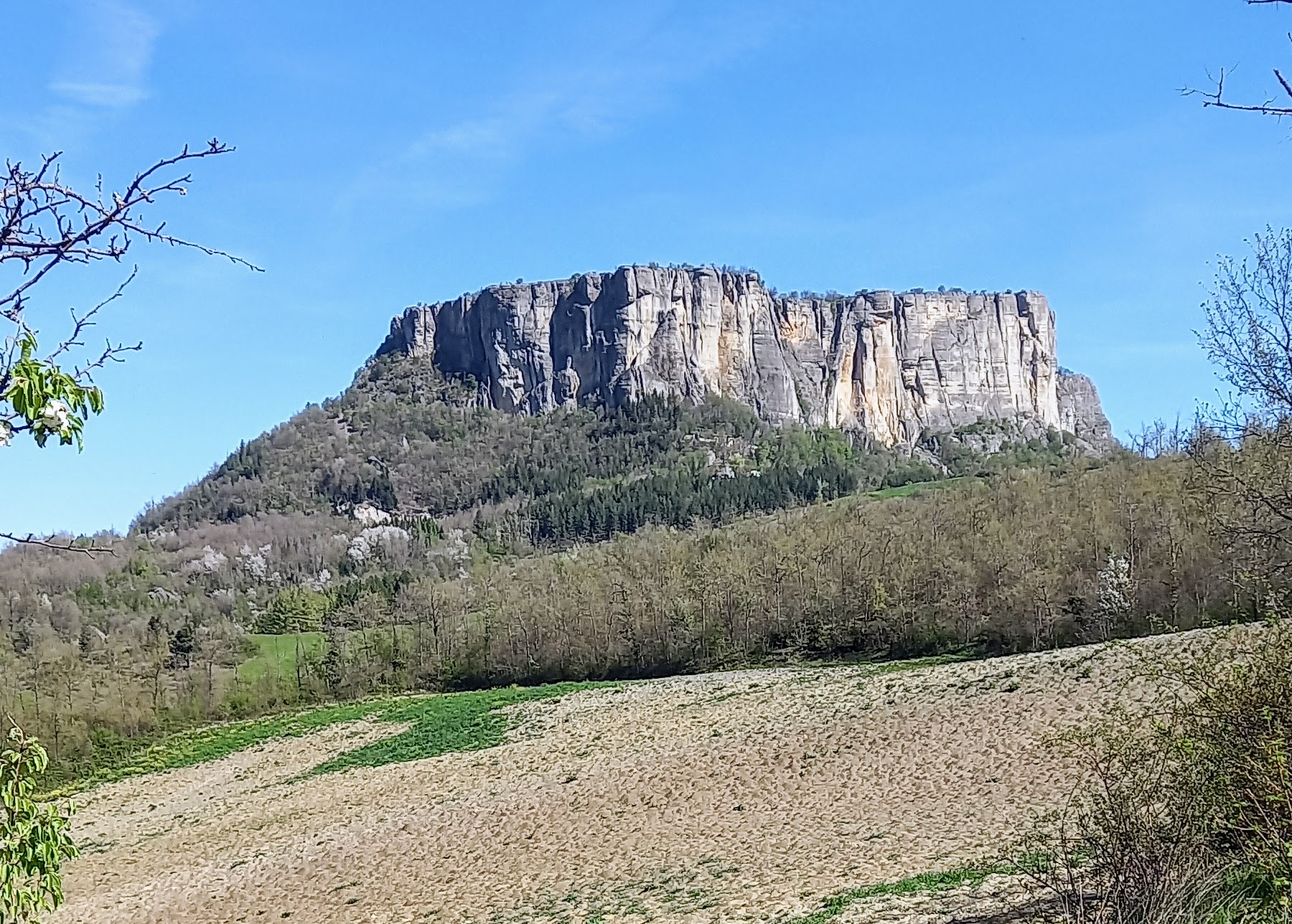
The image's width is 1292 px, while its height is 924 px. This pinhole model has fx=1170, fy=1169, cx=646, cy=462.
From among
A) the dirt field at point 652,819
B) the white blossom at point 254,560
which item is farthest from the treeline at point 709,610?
the white blossom at point 254,560

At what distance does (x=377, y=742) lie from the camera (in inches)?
1737

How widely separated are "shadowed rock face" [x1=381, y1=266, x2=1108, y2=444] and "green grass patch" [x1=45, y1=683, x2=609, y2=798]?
354 feet

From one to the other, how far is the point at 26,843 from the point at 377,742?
40995mm

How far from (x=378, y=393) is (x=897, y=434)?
79.9 metres

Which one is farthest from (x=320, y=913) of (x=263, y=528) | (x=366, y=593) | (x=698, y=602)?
(x=263, y=528)

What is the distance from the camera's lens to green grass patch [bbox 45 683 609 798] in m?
40.1

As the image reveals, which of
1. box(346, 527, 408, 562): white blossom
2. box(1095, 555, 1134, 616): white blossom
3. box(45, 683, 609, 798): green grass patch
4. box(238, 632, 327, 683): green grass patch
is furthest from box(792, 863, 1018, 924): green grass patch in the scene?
box(346, 527, 408, 562): white blossom

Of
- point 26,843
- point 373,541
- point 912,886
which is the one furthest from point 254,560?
point 26,843

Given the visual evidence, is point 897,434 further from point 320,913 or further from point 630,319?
point 320,913

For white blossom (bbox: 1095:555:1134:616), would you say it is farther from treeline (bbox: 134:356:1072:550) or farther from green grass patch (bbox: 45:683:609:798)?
treeline (bbox: 134:356:1072:550)

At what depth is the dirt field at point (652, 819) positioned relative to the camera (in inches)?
641

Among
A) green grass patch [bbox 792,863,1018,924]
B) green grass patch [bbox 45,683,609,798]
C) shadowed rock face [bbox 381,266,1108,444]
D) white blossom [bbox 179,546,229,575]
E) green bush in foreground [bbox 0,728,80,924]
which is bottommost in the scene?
green grass patch [bbox 45,683,609,798]

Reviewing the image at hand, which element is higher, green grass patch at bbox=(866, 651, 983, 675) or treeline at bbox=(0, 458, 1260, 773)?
treeline at bbox=(0, 458, 1260, 773)

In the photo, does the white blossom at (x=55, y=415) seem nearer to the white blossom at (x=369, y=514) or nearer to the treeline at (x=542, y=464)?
the treeline at (x=542, y=464)
